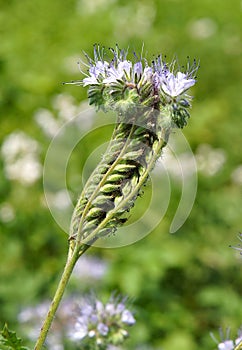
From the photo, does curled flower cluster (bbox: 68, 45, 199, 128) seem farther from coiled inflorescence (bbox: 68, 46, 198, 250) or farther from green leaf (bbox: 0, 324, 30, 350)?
green leaf (bbox: 0, 324, 30, 350)

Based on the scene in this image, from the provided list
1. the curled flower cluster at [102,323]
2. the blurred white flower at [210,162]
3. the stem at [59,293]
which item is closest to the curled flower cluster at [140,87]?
the stem at [59,293]

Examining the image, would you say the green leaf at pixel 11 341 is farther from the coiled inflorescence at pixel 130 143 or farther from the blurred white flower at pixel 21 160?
the blurred white flower at pixel 21 160

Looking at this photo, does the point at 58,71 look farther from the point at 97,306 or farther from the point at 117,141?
the point at 117,141

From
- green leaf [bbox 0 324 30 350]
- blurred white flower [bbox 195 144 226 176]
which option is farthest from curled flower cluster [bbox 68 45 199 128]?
blurred white flower [bbox 195 144 226 176]

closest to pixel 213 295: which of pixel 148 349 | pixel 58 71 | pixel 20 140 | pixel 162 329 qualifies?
pixel 162 329

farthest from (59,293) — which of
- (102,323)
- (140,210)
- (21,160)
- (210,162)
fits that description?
(210,162)

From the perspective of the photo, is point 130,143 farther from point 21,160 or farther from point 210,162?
point 210,162
